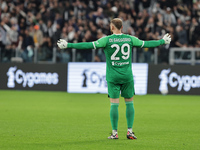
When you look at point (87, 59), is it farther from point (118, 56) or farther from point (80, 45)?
point (80, 45)

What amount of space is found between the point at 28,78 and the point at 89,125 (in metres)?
13.1

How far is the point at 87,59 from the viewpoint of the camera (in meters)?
23.2

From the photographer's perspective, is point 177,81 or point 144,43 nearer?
point 144,43

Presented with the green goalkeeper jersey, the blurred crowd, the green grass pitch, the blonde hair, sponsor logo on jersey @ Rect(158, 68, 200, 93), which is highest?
the blurred crowd

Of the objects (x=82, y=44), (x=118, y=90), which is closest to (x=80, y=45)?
(x=82, y=44)

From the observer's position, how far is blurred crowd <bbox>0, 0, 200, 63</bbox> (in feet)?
76.1

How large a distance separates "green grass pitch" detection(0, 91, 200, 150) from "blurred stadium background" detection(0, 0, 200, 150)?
2.5 inches

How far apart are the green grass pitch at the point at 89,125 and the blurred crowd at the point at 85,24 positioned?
5.22 meters

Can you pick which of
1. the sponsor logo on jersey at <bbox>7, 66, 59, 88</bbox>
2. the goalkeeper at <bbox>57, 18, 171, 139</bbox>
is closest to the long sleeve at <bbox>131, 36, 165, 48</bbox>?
the goalkeeper at <bbox>57, 18, 171, 139</bbox>

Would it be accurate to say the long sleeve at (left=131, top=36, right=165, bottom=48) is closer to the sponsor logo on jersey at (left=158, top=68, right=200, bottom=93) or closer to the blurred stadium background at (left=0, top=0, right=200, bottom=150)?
the blurred stadium background at (left=0, top=0, right=200, bottom=150)

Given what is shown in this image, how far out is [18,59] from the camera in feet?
78.2

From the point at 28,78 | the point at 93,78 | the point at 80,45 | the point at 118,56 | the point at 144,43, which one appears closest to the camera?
the point at 80,45

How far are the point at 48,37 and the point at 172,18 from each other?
6.37m

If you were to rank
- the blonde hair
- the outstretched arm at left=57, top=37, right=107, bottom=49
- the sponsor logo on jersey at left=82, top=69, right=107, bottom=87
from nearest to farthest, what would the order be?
the outstretched arm at left=57, top=37, right=107, bottom=49 < the blonde hair < the sponsor logo on jersey at left=82, top=69, right=107, bottom=87
